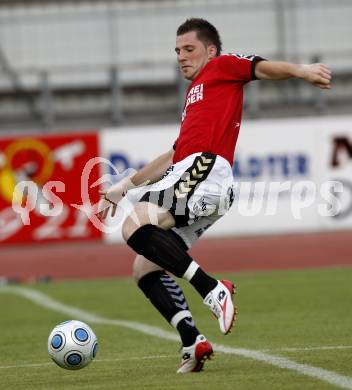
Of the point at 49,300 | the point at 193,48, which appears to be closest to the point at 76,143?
the point at 49,300

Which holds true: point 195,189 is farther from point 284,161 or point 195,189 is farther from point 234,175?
point 284,161

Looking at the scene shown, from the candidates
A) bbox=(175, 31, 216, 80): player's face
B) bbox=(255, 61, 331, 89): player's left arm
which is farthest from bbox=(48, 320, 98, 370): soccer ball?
bbox=(255, 61, 331, 89): player's left arm

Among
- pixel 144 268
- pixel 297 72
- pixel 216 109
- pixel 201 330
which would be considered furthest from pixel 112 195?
pixel 201 330

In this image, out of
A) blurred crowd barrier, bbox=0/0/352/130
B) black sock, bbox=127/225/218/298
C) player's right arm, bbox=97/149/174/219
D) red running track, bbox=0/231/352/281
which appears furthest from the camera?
blurred crowd barrier, bbox=0/0/352/130

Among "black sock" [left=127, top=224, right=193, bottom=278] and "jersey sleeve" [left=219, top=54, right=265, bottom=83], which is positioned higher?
"jersey sleeve" [left=219, top=54, right=265, bottom=83]

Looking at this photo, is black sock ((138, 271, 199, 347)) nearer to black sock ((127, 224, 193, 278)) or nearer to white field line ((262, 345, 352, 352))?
black sock ((127, 224, 193, 278))

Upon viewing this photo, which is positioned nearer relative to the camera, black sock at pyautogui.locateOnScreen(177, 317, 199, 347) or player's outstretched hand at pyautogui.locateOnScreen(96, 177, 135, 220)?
black sock at pyautogui.locateOnScreen(177, 317, 199, 347)

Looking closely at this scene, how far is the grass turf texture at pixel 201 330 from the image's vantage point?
20.8 feet

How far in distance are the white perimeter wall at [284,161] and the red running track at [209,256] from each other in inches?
13.6

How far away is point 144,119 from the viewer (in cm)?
2238

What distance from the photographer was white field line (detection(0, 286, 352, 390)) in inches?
239

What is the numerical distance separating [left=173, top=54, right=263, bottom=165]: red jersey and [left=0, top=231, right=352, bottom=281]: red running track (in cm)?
1178

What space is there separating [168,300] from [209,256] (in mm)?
12481

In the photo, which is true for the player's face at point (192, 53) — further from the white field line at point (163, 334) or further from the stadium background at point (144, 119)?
the stadium background at point (144, 119)
